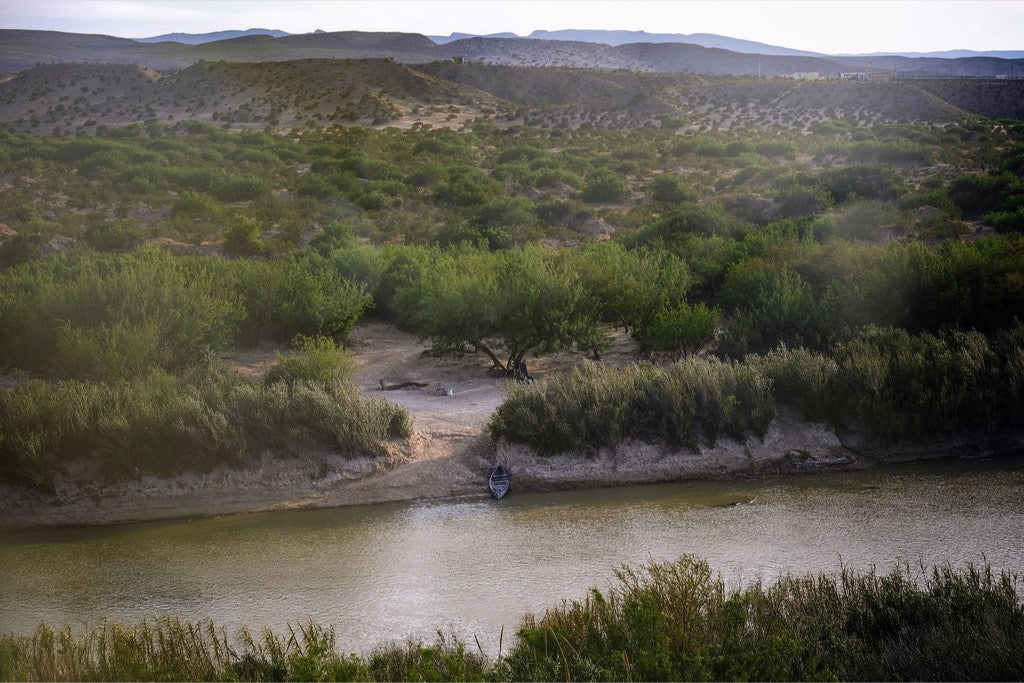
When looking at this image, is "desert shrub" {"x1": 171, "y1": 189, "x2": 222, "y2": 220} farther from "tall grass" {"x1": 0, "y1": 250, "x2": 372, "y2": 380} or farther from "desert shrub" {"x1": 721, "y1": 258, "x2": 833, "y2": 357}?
"desert shrub" {"x1": 721, "y1": 258, "x2": 833, "y2": 357}

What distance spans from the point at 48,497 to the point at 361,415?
15.6ft

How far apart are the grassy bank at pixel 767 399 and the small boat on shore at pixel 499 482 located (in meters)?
0.77

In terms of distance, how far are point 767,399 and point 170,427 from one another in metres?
9.44

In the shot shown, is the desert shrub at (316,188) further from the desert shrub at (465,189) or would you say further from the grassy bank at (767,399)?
the grassy bank at (767,399)

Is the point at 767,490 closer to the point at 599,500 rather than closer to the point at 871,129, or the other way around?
the point at 599,500

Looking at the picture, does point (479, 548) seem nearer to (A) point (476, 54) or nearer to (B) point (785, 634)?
(B) point (785, 634)

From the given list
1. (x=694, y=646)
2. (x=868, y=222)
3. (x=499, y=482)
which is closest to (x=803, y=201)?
(x=868, y=222)

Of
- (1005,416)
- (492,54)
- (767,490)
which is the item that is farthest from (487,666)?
(492,54)

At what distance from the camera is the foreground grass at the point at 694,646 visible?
286 inches

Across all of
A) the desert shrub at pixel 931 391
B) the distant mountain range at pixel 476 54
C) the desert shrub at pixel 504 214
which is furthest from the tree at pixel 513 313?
the distant mountain range at pixel 476 54

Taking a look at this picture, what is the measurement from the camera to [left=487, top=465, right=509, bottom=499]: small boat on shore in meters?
14.7

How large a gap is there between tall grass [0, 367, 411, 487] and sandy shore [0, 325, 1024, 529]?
0.25 metres

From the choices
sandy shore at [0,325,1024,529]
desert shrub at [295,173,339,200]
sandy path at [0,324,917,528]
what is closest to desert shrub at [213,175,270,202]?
desert shrub at [295,173,339,200]

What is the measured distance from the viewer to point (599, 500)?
14.3 m
